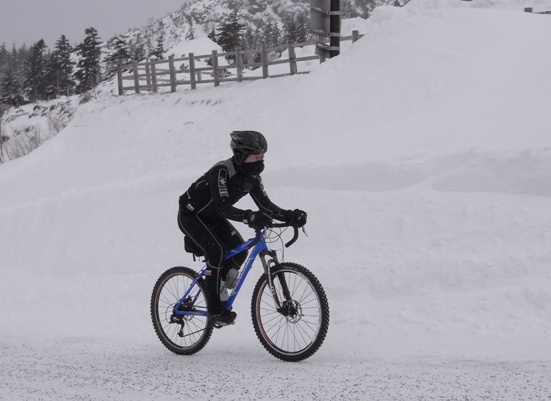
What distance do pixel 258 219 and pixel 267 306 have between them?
34.3 inches

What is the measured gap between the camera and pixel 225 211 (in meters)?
5.27

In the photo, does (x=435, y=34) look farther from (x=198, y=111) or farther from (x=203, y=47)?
(x=203, y=47)

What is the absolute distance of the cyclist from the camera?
17.3 feet

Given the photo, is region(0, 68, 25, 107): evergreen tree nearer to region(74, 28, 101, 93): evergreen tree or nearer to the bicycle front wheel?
region(74, 28, 101, 93): evergreen tree

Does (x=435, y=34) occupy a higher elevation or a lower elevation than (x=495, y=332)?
higher

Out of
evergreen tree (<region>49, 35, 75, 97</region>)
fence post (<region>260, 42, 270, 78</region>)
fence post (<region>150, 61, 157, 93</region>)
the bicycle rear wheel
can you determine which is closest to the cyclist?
the bicycle rear wheel

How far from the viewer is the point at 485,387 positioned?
4344mm

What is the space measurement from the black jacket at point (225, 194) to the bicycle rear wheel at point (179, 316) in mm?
702

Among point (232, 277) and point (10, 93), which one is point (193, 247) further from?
point (10, 93)

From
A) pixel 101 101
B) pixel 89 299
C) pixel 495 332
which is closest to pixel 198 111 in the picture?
pixel 101 101

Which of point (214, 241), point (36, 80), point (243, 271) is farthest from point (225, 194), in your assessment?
point (36, 80)

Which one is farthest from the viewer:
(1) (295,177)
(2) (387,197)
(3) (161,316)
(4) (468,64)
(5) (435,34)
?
(5) (435,34)

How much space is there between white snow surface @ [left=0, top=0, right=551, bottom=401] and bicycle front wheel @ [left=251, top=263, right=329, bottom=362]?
0.19 meters

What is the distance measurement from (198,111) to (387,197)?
15684 millimetres
